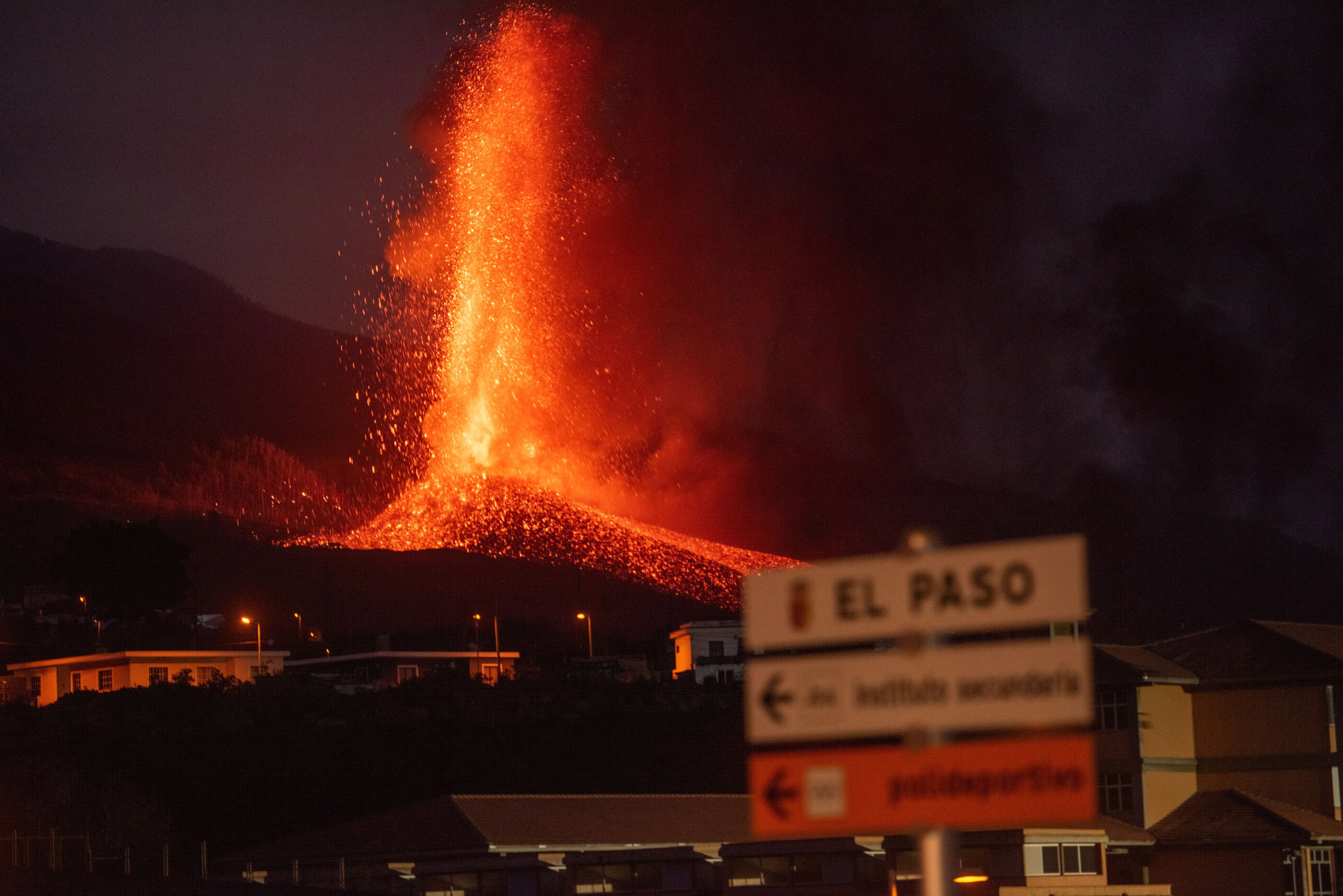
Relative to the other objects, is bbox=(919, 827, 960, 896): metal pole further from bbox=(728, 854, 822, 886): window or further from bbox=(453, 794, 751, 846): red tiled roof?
bbox=(728, 854, 822, 886): window

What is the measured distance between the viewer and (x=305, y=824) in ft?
239

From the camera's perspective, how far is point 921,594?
324 inches

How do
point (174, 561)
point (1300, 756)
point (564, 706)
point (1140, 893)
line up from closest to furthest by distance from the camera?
point (1140, 893), point (1300, 756), point (564, 706), point (174, 561)

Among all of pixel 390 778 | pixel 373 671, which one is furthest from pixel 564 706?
pixel 373 671

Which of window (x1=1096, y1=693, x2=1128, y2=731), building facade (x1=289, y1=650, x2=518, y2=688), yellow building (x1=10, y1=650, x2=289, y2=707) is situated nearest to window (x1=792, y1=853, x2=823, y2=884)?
window (x1=1096, y1=693, x2=1128, y2=731)

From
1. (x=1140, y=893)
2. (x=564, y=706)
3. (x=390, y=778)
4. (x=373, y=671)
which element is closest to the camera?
(x=1140, y=893)

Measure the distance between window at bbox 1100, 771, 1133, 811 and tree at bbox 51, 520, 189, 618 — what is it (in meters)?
79.7

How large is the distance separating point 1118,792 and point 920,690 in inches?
2125

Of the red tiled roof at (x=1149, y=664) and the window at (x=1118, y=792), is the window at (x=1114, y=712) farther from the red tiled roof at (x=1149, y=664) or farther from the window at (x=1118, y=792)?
the window at (x=1118, y=792)

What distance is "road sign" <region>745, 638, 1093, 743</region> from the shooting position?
7.89 meters

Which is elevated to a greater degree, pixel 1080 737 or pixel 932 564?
pixel 932 564

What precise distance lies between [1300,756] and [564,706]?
125ft

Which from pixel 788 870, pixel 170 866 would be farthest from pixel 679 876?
pixel 170 866

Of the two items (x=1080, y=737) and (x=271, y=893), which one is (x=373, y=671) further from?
(x=1080, y=737)
